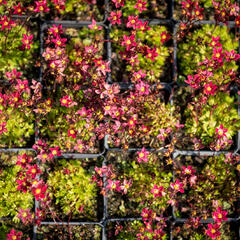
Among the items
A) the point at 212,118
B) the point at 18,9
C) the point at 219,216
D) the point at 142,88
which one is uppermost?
the point at 18,9

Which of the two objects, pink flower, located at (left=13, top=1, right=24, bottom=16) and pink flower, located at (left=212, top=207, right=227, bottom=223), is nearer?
pink flower, located at (left=212, top=207, right=227, bottom=223)

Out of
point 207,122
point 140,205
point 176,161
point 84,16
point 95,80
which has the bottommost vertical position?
point 140,205

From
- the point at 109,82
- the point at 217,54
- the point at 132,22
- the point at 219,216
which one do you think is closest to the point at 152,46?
the point at 132,22

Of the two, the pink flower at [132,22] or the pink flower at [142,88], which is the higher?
the pink flower at [132,22]

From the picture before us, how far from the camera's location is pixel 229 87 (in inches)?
125

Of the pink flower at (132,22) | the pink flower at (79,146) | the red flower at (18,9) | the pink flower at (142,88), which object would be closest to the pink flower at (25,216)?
the pink flower at (79,146)

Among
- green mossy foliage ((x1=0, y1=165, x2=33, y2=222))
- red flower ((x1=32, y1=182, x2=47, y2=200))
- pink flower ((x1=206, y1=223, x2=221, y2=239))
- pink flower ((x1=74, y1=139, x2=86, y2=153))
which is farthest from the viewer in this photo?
green mossy foliage ((x1=0, y1=165, x2=33, y2=222))

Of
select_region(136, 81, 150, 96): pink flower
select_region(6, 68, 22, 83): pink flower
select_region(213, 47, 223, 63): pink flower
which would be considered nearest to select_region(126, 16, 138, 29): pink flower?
select_region(136, 81, 150, 96): pink flower

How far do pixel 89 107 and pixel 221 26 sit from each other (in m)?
1.88

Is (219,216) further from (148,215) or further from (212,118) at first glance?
(212,118)

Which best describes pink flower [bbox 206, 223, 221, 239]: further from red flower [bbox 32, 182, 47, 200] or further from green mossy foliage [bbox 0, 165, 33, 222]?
green mossy foliage [bbox 0, 165, 33, 222]

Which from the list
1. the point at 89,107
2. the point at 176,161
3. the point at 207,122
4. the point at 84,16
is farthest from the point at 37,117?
the point at 207,122

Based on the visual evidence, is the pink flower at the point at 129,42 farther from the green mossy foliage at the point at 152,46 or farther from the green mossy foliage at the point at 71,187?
the green mossy foliage at the point at 71,187

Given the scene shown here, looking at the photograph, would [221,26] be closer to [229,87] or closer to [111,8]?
[229,87]
